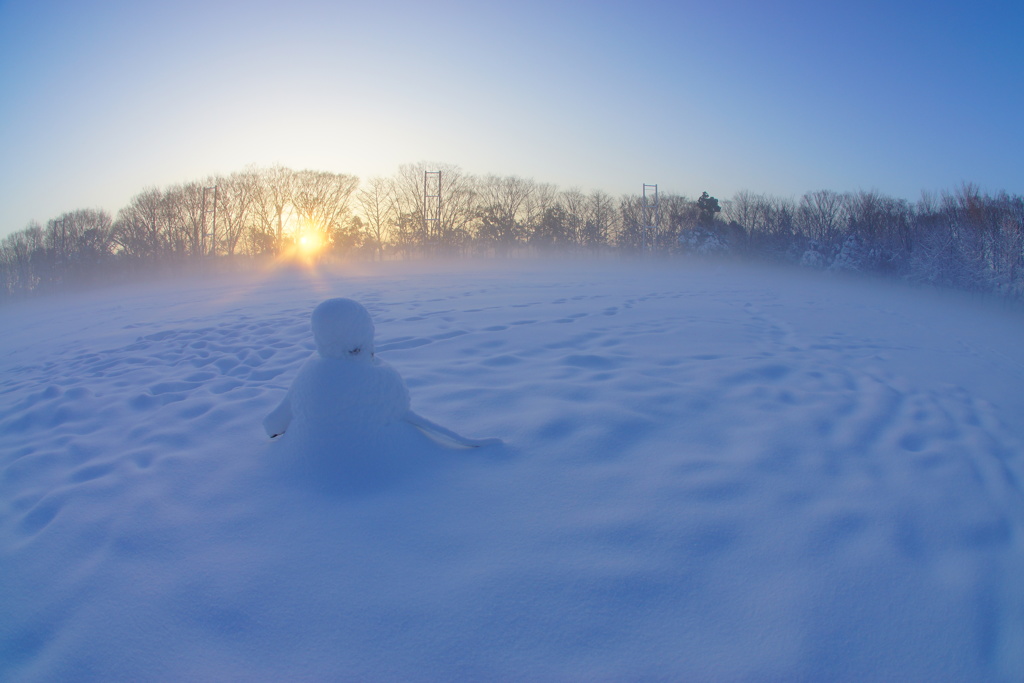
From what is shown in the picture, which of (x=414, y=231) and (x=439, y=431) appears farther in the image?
(x=414, y=231)

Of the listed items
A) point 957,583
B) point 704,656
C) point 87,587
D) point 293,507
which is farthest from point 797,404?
point 87,587

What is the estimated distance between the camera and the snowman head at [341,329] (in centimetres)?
266

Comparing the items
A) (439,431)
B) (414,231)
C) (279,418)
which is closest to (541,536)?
(439,431)

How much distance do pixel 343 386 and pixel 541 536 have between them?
1336 mm

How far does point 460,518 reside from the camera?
2414 millimetres

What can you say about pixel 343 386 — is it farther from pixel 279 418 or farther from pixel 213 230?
pixel 213 230

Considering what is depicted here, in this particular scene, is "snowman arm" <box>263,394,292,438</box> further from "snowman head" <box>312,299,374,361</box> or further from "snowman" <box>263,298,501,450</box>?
"snowman head" <box>312,299,374,361</box>

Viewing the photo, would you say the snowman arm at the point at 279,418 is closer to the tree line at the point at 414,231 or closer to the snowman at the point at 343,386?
the snowman at the point at 343,386

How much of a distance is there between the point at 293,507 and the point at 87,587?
0.83m

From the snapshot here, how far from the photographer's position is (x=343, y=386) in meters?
2.70

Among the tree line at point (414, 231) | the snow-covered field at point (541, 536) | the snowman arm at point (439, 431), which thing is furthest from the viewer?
the tree line at point (414, 231)

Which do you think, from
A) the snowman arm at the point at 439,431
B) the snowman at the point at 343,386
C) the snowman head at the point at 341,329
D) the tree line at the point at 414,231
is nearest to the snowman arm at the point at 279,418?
the snowman at the point at 343,386

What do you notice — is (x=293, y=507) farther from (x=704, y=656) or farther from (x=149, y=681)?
(x=704, y=656)

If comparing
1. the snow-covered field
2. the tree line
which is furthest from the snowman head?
the tree line
